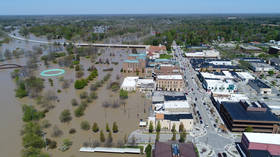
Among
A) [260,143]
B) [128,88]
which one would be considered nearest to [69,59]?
[128,88]

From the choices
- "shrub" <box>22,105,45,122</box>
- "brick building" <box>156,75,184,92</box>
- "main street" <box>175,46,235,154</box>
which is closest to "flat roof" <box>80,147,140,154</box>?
"main street" <box>175,46,235,154</box>

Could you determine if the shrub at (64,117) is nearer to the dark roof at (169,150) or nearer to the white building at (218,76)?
the dark roof at (169,150)

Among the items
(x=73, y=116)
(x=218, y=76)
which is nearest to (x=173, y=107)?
(x=73, y=116)

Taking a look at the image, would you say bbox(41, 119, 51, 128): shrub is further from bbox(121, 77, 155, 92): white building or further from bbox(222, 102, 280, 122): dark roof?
bbox(222, 102, 280, 122): dark roof

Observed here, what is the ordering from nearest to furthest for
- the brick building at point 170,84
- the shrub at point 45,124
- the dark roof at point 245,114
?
the dark roof at point 245,114 → the shrub at point 45,124 → the brick building at point 170,84

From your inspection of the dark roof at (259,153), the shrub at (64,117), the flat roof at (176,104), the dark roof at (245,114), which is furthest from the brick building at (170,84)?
the dark roof at (259,153)

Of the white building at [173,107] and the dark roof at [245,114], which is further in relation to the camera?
the white building at [173,107]
